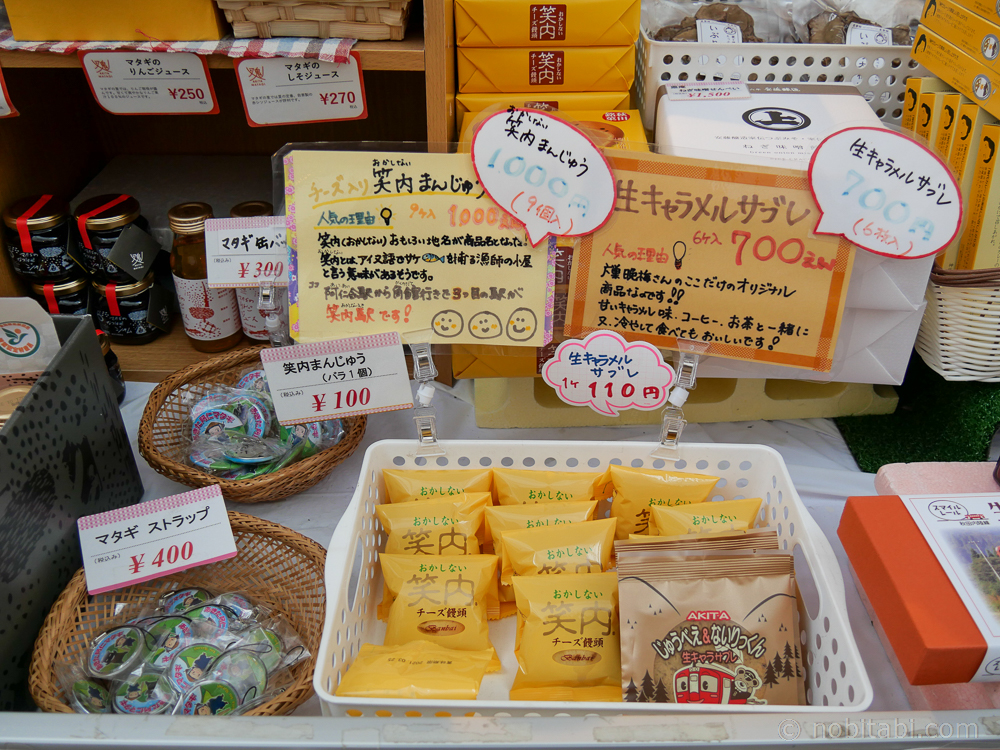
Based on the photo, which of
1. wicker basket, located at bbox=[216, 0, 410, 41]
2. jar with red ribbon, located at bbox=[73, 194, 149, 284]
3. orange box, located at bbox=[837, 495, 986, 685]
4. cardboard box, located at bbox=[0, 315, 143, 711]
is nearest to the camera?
orange box, located at bbox=[837, 495, 986, 685]

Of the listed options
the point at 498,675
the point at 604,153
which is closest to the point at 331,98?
the point at 604,153

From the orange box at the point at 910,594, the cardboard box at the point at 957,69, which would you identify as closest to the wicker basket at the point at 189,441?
the orange box at the point at 910,594

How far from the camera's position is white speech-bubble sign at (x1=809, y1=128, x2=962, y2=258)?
0.83 meters

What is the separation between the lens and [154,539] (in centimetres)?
92

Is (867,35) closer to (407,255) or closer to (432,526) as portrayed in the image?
(407,255)

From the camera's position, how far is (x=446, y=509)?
958mm

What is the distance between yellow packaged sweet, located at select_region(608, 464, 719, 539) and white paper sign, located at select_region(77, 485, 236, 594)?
1.65ft

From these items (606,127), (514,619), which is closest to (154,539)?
(514,619)

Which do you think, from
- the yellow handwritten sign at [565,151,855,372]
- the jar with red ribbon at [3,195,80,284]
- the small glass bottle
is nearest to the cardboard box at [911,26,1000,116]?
the yellow handwritten sign at [565,151,855,372]

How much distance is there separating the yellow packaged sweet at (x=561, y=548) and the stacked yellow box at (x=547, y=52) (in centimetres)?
62

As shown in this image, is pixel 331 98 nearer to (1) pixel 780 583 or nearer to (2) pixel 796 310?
(2) pixel 796 310

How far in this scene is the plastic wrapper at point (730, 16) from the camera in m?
1.21

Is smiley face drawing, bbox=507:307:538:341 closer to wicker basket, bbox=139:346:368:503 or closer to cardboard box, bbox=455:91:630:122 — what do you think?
wicker basket, bbox=139:346:368:503

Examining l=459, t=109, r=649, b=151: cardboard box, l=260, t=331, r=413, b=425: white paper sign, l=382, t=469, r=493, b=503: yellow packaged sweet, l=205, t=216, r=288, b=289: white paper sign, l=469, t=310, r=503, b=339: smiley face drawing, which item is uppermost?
l=459, t=109, r=649, b=151: cardboard box
